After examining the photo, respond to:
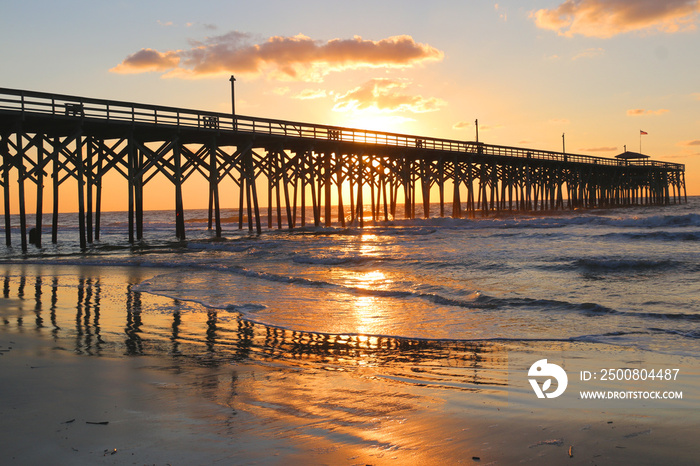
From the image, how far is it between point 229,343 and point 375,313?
8.78 ft

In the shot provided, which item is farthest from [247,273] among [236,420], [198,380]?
[236,420]

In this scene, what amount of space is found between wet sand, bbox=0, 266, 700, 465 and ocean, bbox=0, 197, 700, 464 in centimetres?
5

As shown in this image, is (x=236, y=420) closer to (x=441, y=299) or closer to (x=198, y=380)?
(x=198, y=380)

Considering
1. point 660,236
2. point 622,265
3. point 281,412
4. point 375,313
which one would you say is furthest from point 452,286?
point 660,236

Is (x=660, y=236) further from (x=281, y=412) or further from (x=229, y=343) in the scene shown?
(x=281, y=412)

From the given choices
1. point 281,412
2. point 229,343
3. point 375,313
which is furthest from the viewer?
point 375,313

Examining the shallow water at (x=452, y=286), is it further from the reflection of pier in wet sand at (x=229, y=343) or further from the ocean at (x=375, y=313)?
the reflection of pier in wet sand at (x=229, y=343)

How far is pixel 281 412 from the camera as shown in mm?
3674

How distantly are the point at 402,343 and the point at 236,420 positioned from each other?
10.1 feet

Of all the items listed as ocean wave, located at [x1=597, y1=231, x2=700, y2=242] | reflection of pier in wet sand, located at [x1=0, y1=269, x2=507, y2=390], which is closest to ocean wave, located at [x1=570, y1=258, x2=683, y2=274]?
ocean wave, located at [x1=597, y1=231, x2=700, y2=242]

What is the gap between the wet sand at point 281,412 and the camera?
9.69ft

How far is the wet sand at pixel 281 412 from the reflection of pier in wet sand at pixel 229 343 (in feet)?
0.13

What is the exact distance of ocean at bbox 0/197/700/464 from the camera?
202 inches

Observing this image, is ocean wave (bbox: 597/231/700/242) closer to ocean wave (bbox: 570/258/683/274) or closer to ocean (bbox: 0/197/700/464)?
ocean (bbox: 0/197/700/464)
